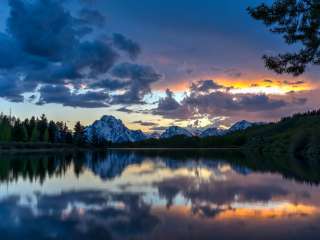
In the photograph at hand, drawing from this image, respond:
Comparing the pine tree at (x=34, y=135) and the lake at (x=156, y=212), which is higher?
the pine tree at (x=34, y=135)

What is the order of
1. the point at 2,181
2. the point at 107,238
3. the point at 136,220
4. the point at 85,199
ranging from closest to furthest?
the point at 107,238, the point at 136,220, the point at 85,199, the point at 2,181

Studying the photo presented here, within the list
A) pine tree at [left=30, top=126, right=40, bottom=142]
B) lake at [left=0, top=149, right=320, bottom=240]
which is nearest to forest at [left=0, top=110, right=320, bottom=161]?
pine tree at [left=30, top=126, right=40, bottom=142]

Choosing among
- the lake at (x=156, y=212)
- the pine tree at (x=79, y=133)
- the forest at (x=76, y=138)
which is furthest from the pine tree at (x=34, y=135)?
the lake at (x=156, y=212)

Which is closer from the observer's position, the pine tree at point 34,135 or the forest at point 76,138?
the forest at point 76,138

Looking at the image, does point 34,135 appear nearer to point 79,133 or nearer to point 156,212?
point 79,133

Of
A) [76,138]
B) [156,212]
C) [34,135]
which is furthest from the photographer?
[76,138]

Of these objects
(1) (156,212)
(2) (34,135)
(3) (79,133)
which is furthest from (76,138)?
(1) (156,212)

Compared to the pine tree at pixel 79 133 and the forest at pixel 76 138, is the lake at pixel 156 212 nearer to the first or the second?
the forest at pixel 76 138

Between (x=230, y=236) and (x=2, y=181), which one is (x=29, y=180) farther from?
(x=230, y=236)

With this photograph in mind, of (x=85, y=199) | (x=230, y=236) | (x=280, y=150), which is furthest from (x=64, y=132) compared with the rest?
(x=230, y=236)

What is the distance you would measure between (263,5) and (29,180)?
98.4 ft

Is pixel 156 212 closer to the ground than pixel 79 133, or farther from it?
closer to the ground

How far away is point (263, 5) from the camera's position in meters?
14.3

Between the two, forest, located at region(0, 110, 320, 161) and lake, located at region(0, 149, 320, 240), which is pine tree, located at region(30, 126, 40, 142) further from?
lake, located at region(0, 149, 320, 240)
